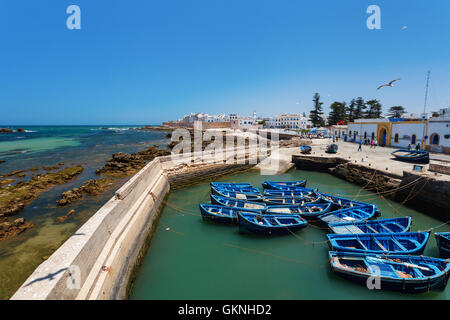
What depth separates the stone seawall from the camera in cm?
1197

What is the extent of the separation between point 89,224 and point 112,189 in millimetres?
10993

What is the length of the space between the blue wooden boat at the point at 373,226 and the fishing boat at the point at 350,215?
404 mm

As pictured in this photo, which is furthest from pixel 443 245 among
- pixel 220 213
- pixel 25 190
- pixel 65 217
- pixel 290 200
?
pixel 25 190

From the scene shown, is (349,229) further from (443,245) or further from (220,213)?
(220,213)

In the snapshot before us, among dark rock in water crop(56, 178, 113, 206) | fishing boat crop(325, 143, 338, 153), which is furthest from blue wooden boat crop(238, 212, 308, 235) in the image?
fishing boat crop(325, 143, 338, 153)

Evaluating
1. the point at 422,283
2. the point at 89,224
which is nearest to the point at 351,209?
the point at 422,283

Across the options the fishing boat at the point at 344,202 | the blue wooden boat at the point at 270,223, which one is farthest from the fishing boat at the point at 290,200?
the blue wooden boat at the point at 270,223

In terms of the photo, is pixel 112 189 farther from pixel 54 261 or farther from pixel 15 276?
pixel 54 261

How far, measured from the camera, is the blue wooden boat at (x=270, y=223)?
398 inches

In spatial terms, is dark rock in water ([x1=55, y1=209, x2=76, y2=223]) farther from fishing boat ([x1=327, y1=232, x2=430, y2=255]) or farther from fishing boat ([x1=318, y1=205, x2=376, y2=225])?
fishing boat ([x1=318, y1=205, x2=376, y2=225])

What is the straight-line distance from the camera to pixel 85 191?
51.6 ft

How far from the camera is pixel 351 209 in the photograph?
11875mm

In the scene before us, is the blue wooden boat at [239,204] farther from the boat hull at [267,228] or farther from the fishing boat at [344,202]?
the fishing boat at [344,202]
